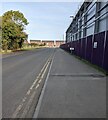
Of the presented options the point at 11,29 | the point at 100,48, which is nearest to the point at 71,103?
the point at 100,48

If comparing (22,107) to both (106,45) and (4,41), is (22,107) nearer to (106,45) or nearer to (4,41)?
(106,45)

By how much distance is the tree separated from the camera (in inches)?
2461

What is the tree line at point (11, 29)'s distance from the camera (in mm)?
62031

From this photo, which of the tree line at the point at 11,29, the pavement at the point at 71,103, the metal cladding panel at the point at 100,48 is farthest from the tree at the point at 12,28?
the pavement at the point at 71,103

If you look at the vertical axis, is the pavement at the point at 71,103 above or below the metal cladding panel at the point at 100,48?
below

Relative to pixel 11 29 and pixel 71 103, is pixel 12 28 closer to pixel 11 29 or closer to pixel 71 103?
pixel 11 29

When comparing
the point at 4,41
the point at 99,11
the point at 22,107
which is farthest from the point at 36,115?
the point at 4,41

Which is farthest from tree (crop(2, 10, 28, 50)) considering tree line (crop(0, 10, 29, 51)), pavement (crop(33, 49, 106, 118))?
pavement (crop(33, 49, 106, 118))

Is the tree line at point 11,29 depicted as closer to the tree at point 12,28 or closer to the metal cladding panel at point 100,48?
the tree at point 12,28

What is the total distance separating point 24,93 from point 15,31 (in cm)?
5627

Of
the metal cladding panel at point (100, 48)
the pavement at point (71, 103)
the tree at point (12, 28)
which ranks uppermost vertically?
the tree at point (12, 28)

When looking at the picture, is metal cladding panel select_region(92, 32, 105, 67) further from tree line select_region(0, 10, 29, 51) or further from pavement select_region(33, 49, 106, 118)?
tree line select_region(0, 10, 29, 51)

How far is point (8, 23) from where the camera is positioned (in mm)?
64000

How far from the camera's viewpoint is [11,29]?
208ft
